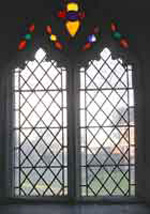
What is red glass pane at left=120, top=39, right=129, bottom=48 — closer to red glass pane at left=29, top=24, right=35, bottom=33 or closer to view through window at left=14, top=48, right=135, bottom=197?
view through window at left=14, top=48, right=135, bottom=197

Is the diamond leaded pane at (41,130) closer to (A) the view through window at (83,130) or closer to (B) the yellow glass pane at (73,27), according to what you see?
(A) the view through window at (83,130)

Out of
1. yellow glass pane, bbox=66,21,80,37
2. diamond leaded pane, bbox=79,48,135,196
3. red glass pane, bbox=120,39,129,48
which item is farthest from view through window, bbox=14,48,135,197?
yellow glass pane, bbox=66,21,80,37

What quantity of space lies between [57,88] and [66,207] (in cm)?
103

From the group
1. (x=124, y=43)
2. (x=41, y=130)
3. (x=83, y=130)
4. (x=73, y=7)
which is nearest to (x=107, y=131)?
(x=83, y=130)

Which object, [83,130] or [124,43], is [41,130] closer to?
[83,130]

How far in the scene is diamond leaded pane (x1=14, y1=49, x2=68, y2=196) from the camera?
445 cm

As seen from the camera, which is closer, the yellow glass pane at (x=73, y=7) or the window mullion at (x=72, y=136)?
the window mullion at (x=72, y=136)

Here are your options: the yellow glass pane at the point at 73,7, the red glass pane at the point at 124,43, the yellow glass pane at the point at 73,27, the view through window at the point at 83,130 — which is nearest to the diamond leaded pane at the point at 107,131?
the view through window at the point at 83,130

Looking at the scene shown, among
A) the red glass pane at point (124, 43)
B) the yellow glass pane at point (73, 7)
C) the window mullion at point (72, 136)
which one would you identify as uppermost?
the yellow glass pane at point (73, 7)

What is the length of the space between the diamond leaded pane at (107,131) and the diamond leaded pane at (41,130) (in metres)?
0.18

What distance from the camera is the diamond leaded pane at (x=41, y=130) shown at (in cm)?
445

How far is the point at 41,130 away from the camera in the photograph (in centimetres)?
452
